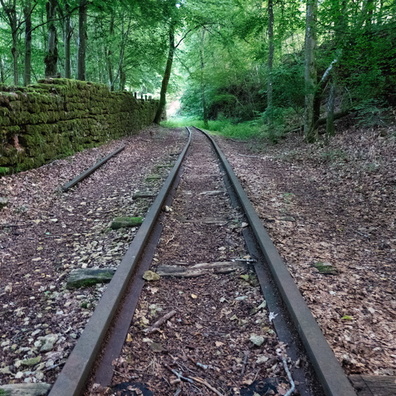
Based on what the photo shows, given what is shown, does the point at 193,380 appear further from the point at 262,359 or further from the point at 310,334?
the point at 310,334

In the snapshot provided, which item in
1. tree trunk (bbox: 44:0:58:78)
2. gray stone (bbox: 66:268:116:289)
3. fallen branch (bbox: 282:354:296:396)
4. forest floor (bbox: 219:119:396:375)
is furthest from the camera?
tree trunk (bbox: 44:0:58:78)

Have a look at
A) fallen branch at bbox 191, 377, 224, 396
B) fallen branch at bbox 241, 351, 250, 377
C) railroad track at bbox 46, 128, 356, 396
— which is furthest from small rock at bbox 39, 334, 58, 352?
fallen branch at bbox 241, 351, 250, 377

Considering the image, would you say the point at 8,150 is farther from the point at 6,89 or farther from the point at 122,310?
the point at 122,310

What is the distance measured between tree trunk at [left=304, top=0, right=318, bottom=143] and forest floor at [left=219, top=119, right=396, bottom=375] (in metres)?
2.04

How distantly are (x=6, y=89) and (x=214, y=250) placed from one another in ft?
19.0

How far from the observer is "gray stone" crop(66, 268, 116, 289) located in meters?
A: 2.95

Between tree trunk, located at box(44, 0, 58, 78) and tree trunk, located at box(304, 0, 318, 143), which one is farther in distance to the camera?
tree trunk, located at box(44, 0, 58, 78)

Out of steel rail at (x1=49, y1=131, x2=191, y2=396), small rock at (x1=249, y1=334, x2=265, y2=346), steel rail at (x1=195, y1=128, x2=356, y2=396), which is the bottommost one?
small rock at (x1=249, y1=334, x2=265, y2=346)

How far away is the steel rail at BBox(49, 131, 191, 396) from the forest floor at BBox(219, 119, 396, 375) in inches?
57.0

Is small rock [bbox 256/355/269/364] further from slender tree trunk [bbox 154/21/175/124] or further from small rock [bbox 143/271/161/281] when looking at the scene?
slender tree trunk [bbox 154/21/175/124]

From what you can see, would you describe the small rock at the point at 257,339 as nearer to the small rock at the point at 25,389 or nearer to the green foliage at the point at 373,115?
the small rock at the point at 25,389

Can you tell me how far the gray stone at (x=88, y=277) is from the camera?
2953mm

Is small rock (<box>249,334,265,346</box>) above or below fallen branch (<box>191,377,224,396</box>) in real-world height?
above

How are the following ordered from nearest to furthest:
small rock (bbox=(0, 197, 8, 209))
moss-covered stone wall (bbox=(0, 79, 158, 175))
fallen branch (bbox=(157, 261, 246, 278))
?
fallen branch (bbox=(157, 261, 246, 278)) → small rock (bbox=(0, 197, 8, 209)) → moss-covered stone wall (bbox=(0, 79, 158, 175))
